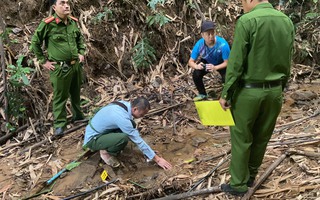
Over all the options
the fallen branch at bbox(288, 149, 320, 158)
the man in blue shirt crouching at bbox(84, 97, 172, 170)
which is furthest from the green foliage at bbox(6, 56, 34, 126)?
the fallen branch at bbox(288, 149, 320, 158)

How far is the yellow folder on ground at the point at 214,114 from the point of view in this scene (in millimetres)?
3164

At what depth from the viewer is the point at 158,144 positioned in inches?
203

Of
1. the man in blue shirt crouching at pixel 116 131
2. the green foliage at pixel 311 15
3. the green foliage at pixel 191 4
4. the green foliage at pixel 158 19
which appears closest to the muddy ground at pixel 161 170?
the man in blue shirt crouching at pixel 116 131

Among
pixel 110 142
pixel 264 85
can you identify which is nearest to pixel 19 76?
pixel 110 142

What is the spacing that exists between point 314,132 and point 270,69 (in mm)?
2022

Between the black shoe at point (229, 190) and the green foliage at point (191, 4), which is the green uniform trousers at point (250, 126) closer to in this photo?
the black shoe at point (229, 190)

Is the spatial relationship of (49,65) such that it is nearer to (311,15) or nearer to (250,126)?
(250,126)

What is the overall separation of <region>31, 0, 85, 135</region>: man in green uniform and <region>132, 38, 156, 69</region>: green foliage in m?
1.85

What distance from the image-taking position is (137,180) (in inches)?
170

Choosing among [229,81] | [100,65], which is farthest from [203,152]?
[100,65]

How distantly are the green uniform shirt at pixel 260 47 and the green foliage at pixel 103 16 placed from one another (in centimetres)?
484

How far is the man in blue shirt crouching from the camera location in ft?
13.5

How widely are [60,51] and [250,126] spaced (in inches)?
127

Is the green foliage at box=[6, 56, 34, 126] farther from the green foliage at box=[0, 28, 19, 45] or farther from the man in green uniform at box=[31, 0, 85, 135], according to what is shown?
the green foliage at box=[0, 28, 19, 45]
